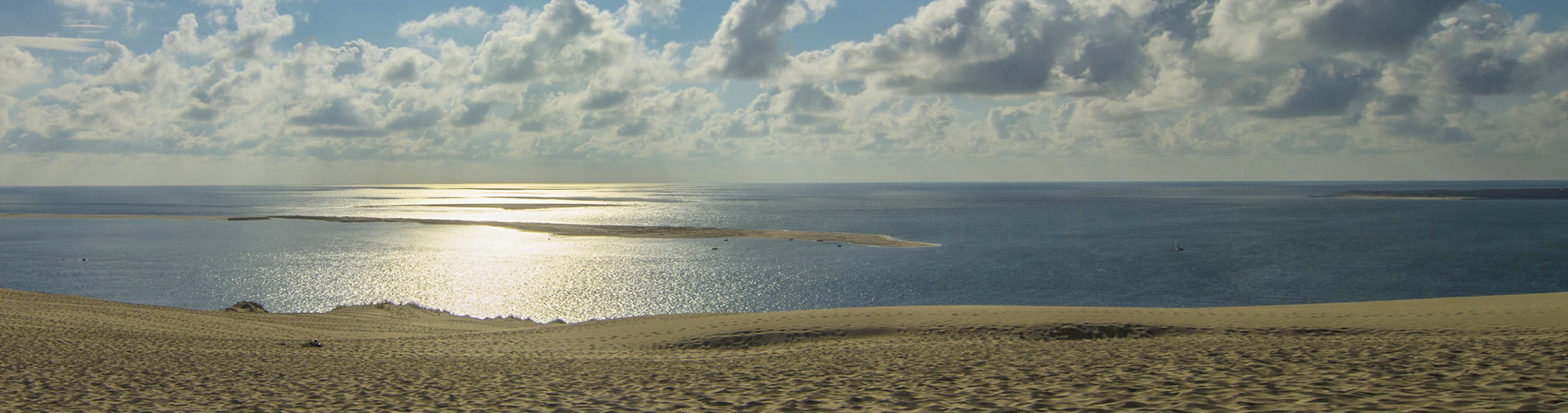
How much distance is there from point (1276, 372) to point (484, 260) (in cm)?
7205

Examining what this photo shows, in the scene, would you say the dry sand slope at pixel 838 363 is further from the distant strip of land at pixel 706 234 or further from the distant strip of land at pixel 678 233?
the distant strip of land at pixel 706 234

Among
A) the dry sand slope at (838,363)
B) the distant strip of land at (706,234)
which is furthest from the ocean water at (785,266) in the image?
the dry sand slope at (838,363)

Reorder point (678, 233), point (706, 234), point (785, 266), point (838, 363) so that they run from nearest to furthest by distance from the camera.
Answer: point (838, 363)
point (785, 266)
point (706, 234)
point (678, 233)

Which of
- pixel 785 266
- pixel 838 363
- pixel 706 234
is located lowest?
pixel 785 266

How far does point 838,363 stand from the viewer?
19.6m

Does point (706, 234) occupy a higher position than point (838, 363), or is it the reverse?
point (838, 363)

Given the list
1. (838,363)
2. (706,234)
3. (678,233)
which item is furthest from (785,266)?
(838,363)

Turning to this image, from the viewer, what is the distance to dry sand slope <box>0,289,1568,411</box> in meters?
13.8

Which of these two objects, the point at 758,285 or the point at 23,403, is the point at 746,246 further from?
the point at 23,403

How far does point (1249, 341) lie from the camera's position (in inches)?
814

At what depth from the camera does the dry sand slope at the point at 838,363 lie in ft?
45.1

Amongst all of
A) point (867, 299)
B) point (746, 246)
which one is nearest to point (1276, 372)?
point (867, 299)

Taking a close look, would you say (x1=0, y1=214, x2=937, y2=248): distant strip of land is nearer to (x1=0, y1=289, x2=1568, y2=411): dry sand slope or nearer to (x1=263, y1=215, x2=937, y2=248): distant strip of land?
(x1=263, y1=215, x2=937, y2=248): distant strip of land

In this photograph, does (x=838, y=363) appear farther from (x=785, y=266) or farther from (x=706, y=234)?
(x=706, y=234)
